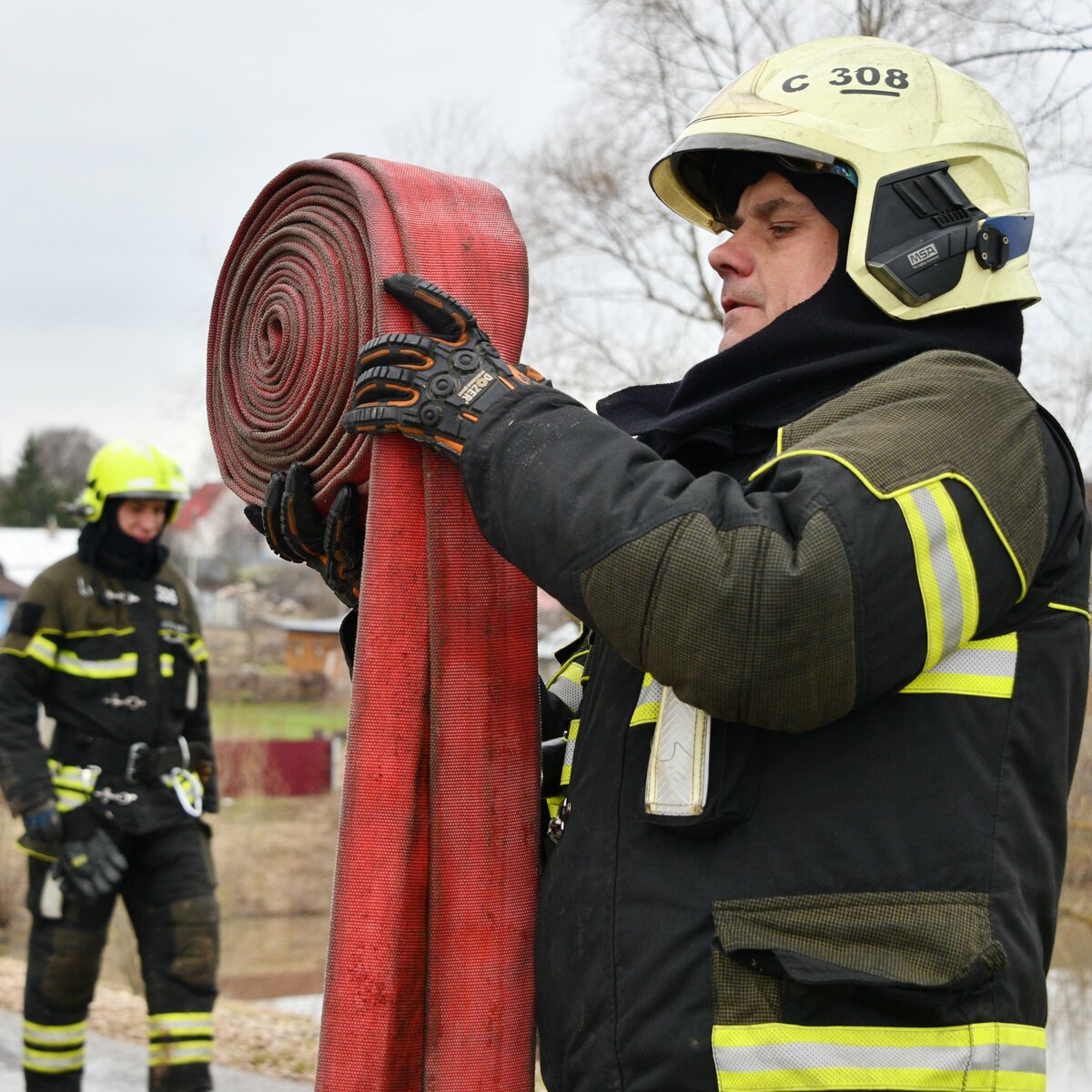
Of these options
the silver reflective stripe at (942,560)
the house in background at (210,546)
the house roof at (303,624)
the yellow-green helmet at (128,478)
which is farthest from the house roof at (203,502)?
the silver reflective stripe at (942,560)

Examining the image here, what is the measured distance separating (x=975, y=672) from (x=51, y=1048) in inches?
175

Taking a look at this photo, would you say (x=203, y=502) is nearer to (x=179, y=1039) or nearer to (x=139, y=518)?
(x=139, y=518)

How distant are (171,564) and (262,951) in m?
9.91

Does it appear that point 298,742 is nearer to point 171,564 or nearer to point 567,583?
point 171,564

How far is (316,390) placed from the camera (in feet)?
7.70

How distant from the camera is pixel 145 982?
533 centimetres

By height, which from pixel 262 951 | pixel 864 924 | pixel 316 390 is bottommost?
pixel 262 951

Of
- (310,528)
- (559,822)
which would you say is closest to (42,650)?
(310,528)

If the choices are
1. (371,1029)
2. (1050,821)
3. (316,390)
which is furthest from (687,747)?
(316,390)

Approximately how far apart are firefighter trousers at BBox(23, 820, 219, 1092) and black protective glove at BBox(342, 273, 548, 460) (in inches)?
147

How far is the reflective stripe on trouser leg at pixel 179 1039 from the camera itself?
5227 millimetres

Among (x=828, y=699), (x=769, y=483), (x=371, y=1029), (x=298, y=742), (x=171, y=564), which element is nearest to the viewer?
(x=828, y=699)

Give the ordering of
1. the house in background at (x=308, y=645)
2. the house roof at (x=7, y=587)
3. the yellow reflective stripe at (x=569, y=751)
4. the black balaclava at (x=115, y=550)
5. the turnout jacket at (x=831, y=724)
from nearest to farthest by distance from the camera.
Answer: the turnout jacket at (x=831, y=724) < the yellow reflective stripe at (x=569, y=751) < the black balaclava at (x=115, y=550) < the house in background at (x=308, y=645) < the house roof at (x=7, y=587)

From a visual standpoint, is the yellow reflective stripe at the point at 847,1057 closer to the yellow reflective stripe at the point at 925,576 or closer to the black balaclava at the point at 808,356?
the yellow reflective stripe at the point at 925,576
